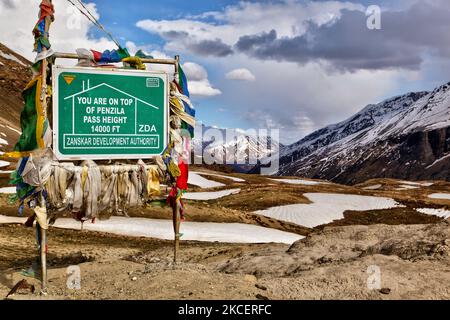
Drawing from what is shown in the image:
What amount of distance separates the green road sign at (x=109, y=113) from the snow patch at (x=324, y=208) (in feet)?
93.3

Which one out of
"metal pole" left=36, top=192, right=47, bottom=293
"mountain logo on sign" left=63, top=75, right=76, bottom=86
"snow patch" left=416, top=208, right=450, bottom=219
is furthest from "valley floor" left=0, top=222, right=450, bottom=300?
"snow patch" left=416, top=208, right=450, bottom=219

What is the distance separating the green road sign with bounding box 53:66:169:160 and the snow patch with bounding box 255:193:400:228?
28.4m

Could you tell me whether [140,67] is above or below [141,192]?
above

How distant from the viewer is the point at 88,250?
20.9m

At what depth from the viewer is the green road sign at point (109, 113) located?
12.4m

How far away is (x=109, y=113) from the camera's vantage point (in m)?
13.0

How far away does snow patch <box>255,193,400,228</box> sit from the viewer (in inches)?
1615

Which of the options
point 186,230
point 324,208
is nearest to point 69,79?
point 186,230

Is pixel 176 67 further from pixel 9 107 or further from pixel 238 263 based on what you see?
pixel 9 107

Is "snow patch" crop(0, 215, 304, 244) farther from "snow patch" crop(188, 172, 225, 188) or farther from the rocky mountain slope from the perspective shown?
the rocky mountain slope

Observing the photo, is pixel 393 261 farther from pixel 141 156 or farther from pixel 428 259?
pixel 141 156
